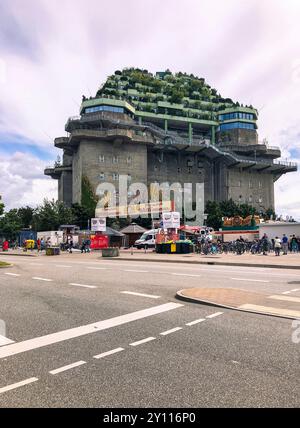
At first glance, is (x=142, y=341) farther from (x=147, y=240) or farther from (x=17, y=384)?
(x=147, y=240)

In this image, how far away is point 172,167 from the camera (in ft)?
322

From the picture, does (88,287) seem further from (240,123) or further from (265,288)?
(240,123)

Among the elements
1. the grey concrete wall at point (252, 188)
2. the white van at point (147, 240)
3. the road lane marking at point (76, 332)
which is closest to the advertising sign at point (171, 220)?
the white van at point (147, 240)

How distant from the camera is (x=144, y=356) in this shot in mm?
5184

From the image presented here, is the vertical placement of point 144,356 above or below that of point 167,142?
below

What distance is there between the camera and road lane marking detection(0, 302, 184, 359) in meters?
5.70

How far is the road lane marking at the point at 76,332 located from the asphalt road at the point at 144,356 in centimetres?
2

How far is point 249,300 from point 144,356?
14.5 feet

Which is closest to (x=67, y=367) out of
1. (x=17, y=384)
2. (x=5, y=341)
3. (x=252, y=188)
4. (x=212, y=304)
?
(x=17, y=384)

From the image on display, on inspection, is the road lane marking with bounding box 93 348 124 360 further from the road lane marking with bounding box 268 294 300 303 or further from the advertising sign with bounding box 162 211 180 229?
the advertising sign with bounding box 162 211 180 229

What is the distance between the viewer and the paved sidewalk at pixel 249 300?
772cm

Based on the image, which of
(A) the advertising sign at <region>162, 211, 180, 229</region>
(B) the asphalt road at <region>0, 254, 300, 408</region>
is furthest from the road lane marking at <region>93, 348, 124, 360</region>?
(A) the advertising sign at <region>162, 211, 180, 229</region>

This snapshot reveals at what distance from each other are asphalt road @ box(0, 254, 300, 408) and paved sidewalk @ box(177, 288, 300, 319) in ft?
1.18
